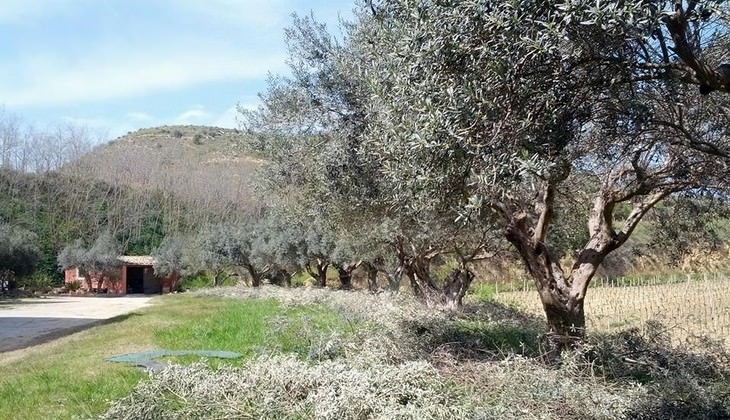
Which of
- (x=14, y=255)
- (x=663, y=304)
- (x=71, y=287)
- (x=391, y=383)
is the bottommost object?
(x=663, y=304)

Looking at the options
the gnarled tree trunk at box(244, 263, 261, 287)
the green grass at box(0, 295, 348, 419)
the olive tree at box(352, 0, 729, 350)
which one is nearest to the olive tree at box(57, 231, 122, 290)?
the gnarled tree trunk at box(244, 263, 261, 287)

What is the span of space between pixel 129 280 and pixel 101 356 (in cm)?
4762

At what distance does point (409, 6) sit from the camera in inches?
216

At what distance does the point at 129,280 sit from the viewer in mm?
56375

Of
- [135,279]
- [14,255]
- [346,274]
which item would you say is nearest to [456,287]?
[346,274]

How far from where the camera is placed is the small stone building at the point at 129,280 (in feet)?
174

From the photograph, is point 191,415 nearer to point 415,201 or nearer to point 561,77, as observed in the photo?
point 415,201

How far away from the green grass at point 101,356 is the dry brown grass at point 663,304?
831 centimetres

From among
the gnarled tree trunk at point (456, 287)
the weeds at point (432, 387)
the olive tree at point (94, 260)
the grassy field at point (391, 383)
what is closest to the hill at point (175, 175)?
the olive tree at point (94, 260)

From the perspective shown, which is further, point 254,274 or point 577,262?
point 254,274

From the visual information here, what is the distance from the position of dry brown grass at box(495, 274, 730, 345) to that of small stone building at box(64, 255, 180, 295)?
3485cm

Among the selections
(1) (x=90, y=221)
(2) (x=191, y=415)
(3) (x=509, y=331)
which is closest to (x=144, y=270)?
(1) (x=90, y=221)

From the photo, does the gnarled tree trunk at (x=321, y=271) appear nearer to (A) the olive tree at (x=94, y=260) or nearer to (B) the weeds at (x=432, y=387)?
(A) the olive tree at (x=94, y=260)

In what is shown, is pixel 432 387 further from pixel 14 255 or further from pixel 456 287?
pixel 14 255
